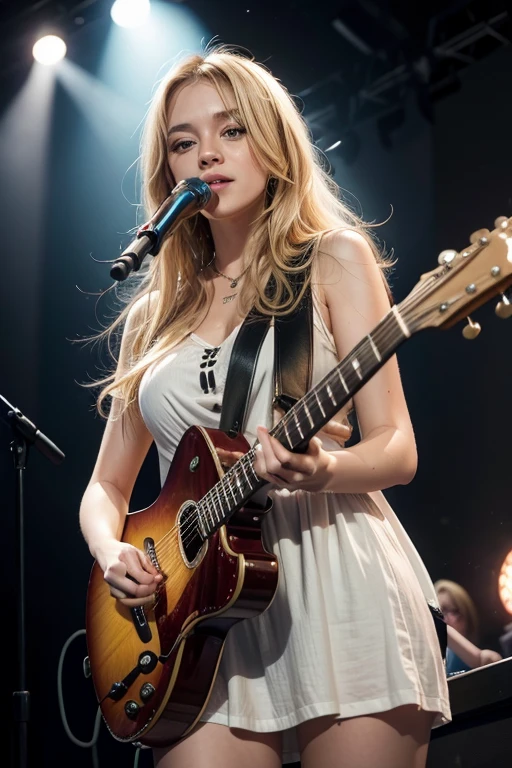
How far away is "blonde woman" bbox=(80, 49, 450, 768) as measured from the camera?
5.44 ft

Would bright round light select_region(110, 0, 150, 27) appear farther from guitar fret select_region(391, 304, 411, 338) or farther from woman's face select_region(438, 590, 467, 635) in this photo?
guitar fret select_region(391, 304, 411, 338)

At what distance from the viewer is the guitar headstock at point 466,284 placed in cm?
141

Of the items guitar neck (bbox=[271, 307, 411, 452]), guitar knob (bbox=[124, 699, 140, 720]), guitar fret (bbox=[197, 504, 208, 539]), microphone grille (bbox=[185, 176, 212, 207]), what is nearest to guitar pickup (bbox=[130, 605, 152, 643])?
guitar knob (bbox=[124, 699, 140, 720])

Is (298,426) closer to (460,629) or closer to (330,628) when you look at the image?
(330,628)

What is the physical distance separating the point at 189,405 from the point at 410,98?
2912 millimetres

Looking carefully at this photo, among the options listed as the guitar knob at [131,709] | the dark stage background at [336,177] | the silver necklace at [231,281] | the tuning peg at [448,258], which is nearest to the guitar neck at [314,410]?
the tuning peg at [448,258]

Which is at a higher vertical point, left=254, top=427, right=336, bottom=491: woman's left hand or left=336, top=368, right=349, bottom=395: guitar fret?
left=336, top=368, right=349, bottom=395: guitar fret

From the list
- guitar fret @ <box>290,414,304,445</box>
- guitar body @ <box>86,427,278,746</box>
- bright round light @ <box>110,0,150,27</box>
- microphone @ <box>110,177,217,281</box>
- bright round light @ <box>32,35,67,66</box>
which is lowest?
guitar body @ <box>86,427,278,746</box>

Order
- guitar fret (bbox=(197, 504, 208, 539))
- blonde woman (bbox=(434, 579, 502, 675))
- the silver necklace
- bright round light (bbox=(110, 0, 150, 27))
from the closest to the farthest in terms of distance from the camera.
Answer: guitar fret (bbox=(197, 504, 208, 539))
the silver necklace
blonde woman (bbox=(434, 579, 502, 675))
bright round light (bbox=(110, 0, 150, 27))

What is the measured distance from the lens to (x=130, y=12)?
4.25 meters

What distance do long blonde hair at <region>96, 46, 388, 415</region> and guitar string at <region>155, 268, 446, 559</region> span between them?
1.34ft

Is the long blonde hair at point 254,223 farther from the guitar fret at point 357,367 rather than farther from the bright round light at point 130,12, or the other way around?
the bright round light at point 130,12

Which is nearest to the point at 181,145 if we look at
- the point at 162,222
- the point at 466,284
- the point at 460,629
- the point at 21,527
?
the point at 162,222

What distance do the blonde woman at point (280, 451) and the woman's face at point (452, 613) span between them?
2334mm
